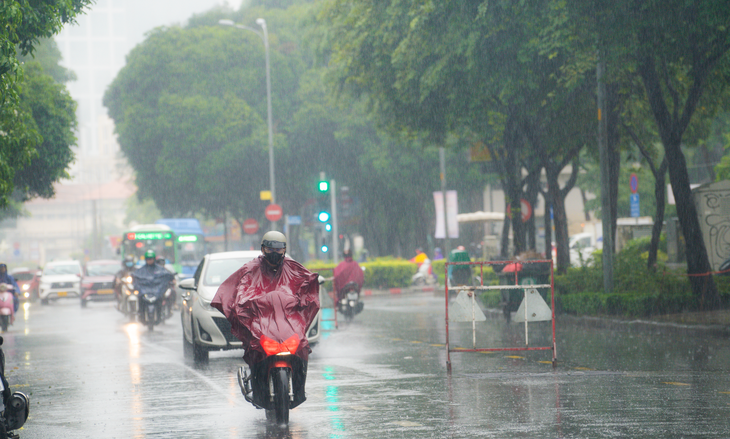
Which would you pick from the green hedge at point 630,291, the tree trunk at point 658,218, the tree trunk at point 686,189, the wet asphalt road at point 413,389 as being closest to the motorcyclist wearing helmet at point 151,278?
the wet asphalt road at point 413,389

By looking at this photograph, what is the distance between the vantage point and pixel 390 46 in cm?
2383

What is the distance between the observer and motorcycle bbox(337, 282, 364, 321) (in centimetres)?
2264

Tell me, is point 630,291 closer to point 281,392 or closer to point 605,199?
point 605,199

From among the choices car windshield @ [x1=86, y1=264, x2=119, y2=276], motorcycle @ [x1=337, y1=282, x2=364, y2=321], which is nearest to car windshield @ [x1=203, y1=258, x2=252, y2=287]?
motorcycle @ [x1=337, y1=282, x2=364, y2=321]

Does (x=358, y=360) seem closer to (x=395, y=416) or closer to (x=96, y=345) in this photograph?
(x=395, y=416)

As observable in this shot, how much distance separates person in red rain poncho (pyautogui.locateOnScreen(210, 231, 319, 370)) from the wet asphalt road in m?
0.76

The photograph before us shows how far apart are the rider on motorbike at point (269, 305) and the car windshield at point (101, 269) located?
97.0 feet

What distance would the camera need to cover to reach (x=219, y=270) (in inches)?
597

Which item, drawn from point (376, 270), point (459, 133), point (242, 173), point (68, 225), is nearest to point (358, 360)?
point (459, 133)

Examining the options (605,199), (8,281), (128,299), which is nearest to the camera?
(605,199)

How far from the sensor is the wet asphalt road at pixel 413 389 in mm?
7910

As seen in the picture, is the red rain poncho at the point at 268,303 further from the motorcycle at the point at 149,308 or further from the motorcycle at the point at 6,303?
the motorcycle at the point at 6,303

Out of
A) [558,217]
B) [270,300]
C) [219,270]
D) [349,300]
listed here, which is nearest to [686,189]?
[349,300]

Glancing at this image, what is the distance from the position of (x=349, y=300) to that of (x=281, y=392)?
48.3ft
